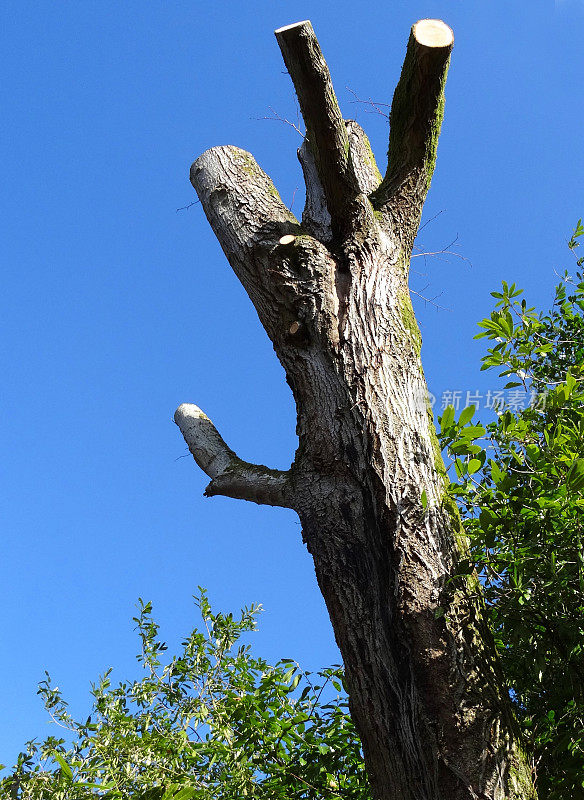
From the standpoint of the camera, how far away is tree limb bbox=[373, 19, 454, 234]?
386 cm

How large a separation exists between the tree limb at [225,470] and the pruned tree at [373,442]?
12 millimetres

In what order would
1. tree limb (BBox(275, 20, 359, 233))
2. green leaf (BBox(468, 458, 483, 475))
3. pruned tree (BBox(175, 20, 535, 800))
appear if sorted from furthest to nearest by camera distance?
tree limb (BBox(275, 20, 359, 233)) → green leaf (BBox(468, 458, 483, 475)) → pruned tree (BBox(175, 20, 535, 800))

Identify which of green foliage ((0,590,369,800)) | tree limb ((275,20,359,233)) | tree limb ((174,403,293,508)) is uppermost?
tree limb ((275,20,359,233))

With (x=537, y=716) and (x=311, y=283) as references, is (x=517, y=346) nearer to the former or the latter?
(x=311, y=283)

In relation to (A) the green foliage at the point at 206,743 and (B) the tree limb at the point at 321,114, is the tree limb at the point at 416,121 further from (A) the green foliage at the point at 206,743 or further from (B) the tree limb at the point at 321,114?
(A) the green foliage at the point at 206,743

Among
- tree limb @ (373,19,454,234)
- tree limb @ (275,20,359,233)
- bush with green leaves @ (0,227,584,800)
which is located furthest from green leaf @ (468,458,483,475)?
tree limb @ (373,19,454,234)

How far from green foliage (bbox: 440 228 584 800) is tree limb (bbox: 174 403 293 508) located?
97 cm

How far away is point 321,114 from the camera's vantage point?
372 cm

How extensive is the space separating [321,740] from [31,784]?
6.24 feet

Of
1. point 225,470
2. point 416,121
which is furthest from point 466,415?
point 416,121

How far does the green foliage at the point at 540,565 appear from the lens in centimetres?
278

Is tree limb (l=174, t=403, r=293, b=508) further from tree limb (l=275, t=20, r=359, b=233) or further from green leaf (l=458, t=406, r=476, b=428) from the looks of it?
tree limb (l=275, t=20, r=359, b=233)

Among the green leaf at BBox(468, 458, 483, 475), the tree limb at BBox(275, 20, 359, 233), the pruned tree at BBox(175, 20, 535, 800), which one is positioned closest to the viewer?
the pruned tree at BBox(175, 20, 535, 800)

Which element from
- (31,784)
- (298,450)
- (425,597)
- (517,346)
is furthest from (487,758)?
(31,784)
